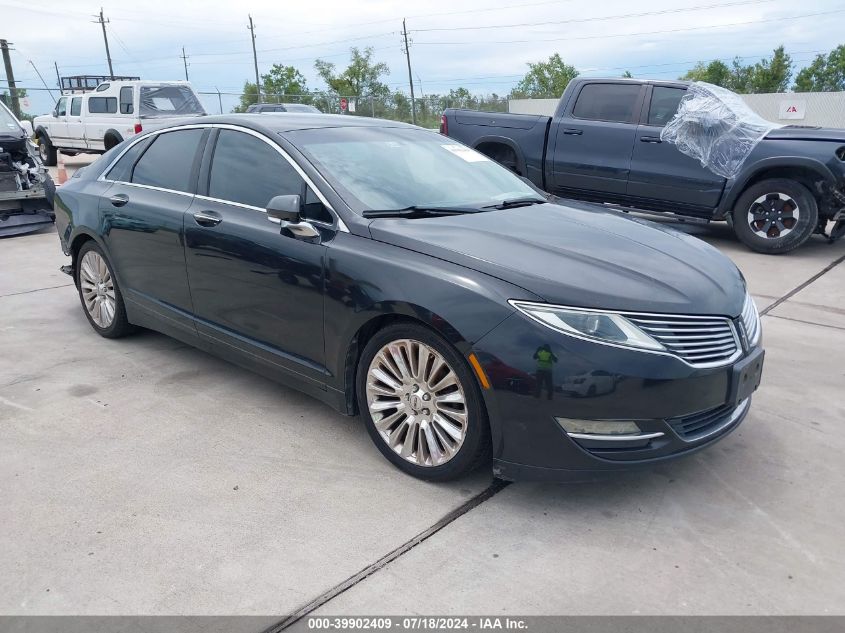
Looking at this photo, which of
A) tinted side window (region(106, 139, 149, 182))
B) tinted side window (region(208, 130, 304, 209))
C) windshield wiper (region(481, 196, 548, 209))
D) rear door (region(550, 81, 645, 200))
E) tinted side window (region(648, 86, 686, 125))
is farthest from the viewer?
rear door (region(550, 81, 645, 200))

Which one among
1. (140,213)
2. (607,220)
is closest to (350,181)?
(607,220)

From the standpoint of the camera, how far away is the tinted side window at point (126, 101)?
52.5ft

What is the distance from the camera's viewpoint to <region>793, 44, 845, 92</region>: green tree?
67.3m

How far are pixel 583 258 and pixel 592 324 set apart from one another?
448 mm

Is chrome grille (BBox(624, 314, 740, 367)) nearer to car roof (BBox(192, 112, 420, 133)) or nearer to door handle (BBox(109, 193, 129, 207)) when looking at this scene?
car roof (BBox(192, 112, 420, 133))

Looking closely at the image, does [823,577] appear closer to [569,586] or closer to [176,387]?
[569,586]

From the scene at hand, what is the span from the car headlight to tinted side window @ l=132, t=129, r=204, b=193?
2.54m

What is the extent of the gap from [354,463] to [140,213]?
7.56ft

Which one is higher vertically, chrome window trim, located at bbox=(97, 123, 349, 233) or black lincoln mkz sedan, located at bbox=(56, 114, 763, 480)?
chrome window trim, located at bbox=(97, 123, 349, 233)

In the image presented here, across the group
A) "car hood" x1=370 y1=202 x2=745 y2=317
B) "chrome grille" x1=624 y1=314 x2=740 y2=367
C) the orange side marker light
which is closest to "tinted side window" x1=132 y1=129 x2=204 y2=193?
"car hood" x1=370 y1=202 x2=745 y2=317

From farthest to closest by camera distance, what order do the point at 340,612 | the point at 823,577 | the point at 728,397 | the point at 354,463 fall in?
the point at 354,463, the point at 728,397, the point at 823,577, the point at 340,612

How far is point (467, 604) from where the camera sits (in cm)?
253

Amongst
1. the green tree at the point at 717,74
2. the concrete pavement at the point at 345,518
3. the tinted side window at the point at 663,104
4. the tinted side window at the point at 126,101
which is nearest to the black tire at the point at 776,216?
the tinted side window at the point at 663,104

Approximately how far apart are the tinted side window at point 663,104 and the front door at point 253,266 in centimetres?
624
